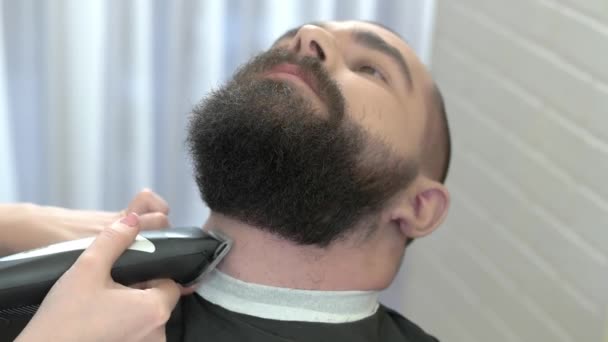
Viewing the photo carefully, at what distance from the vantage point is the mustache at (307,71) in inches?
48.9

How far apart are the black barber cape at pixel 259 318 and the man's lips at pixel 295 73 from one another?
304 millimetres

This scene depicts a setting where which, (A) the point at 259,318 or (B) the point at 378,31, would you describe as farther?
(B) the point at 378,31

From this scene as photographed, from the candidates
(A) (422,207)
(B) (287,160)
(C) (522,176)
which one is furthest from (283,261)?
(C) (522,176)

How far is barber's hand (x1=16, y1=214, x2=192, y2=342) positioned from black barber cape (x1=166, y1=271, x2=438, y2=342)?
0.15 metres

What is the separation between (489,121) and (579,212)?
1.15 feet

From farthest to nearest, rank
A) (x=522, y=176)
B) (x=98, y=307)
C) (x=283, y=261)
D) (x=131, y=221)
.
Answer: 1. (x=522, y=176)
2. (x=283, y=261)
3. (x=131, y=221)
4. (x=98, y=307)

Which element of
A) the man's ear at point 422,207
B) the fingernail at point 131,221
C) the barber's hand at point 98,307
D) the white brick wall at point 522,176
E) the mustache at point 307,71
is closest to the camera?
the barber's hand at point 98,307

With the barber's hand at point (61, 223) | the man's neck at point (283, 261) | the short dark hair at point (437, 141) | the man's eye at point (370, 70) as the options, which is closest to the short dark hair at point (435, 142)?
the short dark hair at point (437, 141)

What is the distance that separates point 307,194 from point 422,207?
247 millimetres

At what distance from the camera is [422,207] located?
137cm

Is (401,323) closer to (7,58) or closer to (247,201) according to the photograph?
(247,201)

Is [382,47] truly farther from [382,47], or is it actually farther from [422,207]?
[422,207]

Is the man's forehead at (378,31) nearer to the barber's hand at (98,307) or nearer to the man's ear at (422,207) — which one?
the man's ear at (422,207)

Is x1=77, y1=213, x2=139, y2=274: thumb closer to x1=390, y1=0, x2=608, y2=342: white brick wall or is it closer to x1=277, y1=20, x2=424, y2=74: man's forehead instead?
x1=277, y1=20, x2=424, y2=74: man's forehead
